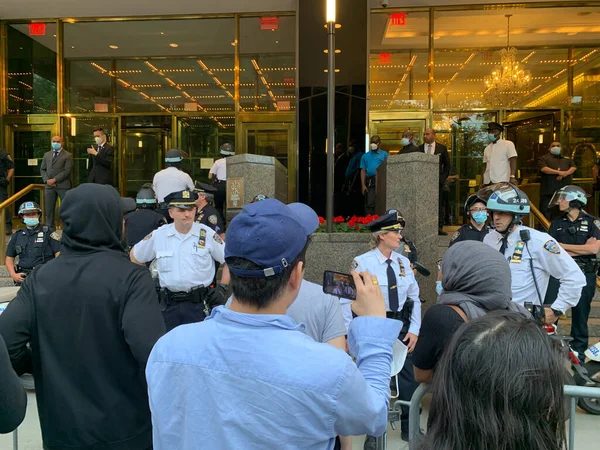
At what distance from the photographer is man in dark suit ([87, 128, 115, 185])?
1090cm

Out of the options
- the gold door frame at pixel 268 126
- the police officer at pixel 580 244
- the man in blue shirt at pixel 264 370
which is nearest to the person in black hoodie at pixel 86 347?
the man in blue shirt at pixel 264 370

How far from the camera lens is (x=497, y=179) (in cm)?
1016

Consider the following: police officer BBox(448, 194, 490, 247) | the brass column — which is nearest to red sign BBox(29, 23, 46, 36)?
the brass column

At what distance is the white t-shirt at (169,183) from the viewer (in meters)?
7.64

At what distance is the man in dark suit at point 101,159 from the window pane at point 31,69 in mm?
3797

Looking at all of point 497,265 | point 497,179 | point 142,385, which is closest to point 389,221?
point 497,265

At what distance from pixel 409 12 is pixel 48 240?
31.7 feet

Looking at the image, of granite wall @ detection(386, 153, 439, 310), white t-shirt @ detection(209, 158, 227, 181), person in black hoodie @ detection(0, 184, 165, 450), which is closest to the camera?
person in black hoodie @ detection(0, 184, 165, 450)

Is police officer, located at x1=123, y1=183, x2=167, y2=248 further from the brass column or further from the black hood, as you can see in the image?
the brass column

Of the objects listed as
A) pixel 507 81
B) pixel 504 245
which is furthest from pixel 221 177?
pixel 507 81

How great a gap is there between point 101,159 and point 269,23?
5.43 meters

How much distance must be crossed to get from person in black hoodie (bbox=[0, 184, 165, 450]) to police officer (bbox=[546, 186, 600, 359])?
16.4ft

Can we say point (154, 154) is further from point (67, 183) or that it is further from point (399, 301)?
point (399, 301)

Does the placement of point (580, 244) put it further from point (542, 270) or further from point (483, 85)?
point (483, 85)
